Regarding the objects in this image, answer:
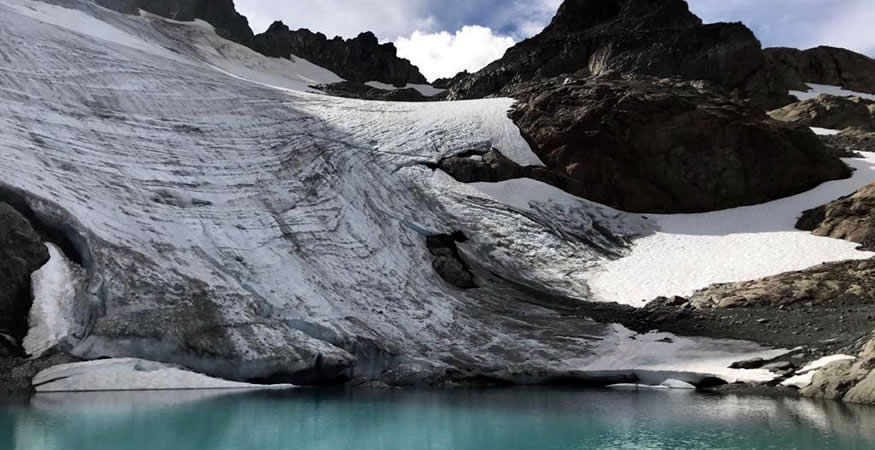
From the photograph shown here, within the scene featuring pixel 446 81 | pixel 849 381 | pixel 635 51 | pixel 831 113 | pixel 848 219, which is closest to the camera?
pixel 849 381

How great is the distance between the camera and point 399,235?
24.5 metres

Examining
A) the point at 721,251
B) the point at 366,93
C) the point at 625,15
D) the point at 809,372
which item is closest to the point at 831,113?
the point at 625,15

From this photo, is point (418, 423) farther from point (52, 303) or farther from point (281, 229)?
point (281, 229)

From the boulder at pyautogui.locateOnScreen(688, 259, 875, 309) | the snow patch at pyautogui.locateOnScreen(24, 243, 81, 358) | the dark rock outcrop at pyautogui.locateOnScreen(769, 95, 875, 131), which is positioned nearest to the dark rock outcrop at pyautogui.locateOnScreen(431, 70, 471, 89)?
the dark rock outcrop at pyautogui.locateOnScreen(769, 95, 875, 131)

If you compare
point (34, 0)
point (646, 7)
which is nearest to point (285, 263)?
point (34, 0)

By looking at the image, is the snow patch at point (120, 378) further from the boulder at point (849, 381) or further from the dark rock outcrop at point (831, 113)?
the dark rock outcrop at point (831, 113)

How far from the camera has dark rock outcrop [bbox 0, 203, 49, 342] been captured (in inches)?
607

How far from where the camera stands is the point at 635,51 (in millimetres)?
54094

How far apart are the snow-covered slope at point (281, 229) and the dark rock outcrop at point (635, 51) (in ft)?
81.1

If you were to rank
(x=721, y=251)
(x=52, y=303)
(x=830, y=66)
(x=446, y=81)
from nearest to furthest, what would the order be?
(x=52, y=303), (x=721, y=251), (x=830, y=66), (x=446, y=81)

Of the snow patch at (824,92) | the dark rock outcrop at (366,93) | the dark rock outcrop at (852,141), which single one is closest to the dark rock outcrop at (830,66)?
the snow patch at (824,92)

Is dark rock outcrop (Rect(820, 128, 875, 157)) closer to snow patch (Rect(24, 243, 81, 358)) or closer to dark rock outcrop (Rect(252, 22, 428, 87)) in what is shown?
snow patch (Rect(24, 243, 81, 358))

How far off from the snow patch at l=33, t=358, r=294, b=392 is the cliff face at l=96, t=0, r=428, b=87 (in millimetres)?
51166

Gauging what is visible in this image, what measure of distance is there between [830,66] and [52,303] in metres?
69.3
